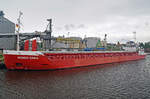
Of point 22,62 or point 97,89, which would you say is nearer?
point 97,89

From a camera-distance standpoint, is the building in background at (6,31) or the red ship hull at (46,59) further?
the building in background at (6,31)

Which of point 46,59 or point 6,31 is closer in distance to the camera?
point 46,59

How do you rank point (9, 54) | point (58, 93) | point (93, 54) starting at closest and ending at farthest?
point (58, 93) → point (9, 54) → point (93, 54)

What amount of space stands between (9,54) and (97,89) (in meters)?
13.0

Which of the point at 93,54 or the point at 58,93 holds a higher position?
the point at 93,54

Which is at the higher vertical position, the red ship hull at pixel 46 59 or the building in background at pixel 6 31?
the building in background at pixel 6 31

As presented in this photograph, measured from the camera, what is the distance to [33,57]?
17203 millimetres

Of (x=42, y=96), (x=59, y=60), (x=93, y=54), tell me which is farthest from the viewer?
(x=93, y=54)

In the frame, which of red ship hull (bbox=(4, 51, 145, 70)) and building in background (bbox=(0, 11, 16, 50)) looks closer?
red ship hull (bbox=(4, 51, 145, 70))

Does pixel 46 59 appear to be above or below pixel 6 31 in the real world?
below

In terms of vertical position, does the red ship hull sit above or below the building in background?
below

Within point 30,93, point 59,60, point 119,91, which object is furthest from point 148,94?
point 59,60

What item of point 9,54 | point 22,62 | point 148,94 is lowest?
point 148,94

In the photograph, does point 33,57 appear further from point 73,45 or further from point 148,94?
point 148,94
